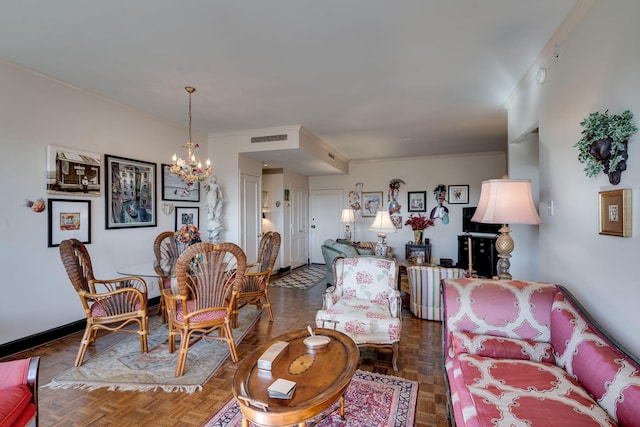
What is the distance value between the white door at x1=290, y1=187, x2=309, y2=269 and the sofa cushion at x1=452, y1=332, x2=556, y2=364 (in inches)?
206

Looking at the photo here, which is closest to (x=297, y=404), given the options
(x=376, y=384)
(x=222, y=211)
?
(x=376, y=384)

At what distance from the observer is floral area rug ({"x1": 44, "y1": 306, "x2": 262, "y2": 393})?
2.19m

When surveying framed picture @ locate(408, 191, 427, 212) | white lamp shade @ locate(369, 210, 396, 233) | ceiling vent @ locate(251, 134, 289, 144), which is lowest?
white lamp shade @ locate(369, 210, 396, 233)

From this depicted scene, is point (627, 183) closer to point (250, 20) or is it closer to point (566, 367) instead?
point (566, 367)

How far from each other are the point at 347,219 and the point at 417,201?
190 cm

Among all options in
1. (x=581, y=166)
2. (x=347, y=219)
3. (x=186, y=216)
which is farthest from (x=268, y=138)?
(x=581, y=166)

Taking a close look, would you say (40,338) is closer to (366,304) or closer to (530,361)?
(366,304)

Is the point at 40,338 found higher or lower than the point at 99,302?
lower

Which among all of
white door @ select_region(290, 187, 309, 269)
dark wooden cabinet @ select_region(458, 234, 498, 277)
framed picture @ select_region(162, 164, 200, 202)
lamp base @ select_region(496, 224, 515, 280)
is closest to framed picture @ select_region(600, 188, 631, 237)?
lamp base @ select_region(496, 224, 515, 280)

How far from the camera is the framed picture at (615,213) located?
56.1 inches

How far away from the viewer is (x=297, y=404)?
1.22 meters

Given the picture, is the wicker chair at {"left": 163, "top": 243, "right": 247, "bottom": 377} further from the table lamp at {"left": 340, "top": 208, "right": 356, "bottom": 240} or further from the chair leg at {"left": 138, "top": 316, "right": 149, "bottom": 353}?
the table lamp at {"left": 340, "top": 208, "right": 356, "bottom": 240}

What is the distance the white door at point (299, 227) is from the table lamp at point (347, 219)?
1.05 meters

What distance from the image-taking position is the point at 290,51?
2457 millimetres
